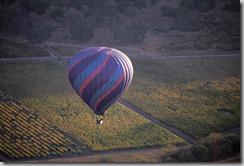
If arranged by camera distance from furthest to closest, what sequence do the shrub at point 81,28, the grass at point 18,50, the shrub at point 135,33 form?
the shrub at point 135,33 → the shrub at point 81,28 → the grass at point 18,50

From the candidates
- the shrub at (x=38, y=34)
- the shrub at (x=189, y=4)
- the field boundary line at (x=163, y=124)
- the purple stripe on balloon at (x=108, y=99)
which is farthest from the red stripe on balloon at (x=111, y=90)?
the shrub at (x=189, y=4)

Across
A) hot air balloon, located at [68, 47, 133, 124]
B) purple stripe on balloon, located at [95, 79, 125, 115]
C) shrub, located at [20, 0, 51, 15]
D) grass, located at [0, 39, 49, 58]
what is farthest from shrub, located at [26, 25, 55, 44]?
hot air balloon, located at [68, 47, 133, 124]

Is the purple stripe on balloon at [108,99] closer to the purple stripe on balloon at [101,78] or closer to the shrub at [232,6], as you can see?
the purple stripe on balloon at [101,78]

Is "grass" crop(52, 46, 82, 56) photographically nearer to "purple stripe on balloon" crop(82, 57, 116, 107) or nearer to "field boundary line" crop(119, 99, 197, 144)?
"field boundary line" crop(119, 99, 197, 144)

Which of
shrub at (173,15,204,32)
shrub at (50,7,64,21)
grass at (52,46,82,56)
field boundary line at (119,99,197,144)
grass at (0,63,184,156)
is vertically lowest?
field boundary line at (119,99,197,144)

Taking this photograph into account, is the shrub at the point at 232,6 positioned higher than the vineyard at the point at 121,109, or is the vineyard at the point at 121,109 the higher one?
the shrub at the point at 232,6

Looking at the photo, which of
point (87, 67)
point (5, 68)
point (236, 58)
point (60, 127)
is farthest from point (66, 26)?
point (87, 67)

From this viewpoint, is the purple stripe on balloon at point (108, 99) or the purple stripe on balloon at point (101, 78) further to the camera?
the purple stripe on balloon at point (108, 99)

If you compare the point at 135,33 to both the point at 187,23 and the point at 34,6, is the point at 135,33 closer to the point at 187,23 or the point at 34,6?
the point at 187,23
